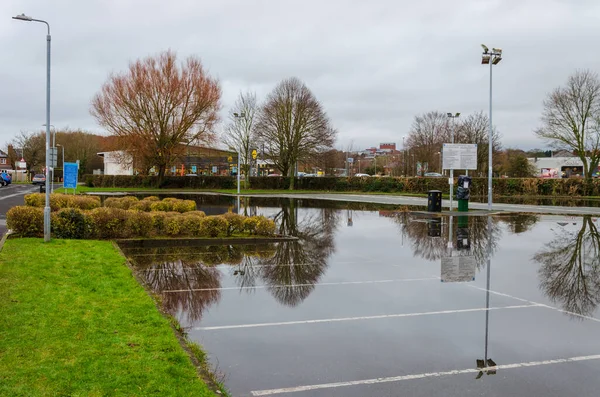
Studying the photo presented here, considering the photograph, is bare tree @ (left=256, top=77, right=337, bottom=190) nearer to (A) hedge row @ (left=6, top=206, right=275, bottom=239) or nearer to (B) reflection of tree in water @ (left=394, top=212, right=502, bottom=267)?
(B) reflection of tree in water @ (left=394, top=212, right=502, bottom=267)

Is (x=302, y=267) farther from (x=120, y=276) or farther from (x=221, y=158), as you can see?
(x=221, y=158)

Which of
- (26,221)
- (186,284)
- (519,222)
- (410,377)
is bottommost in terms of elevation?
(410,377)

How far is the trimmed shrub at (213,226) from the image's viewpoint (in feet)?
53.8

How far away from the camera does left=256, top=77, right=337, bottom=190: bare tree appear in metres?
58.0

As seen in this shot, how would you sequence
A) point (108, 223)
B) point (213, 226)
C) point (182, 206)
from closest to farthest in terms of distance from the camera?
point (108, 223)
point (213, 226)
point (182, 206)

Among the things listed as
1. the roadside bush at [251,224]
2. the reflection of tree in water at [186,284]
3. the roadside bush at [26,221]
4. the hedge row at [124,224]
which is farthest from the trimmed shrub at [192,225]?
the roadside bush at [26,221]

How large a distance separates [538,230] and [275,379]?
18403 mm

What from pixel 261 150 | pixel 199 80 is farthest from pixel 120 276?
pixel 261 150

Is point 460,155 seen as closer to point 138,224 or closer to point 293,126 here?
point 138,224

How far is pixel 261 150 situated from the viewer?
207 feet

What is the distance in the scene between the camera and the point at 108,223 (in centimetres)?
1570

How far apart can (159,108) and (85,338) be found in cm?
5058

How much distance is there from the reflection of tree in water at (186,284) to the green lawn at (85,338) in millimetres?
474

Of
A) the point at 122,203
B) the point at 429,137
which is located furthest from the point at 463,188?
the point at 429,137
